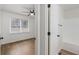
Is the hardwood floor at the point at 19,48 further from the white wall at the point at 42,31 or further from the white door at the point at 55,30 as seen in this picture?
the white door at the point at 55,30

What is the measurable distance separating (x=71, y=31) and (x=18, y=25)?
1.03 meters

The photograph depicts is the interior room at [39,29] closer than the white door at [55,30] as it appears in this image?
Yes

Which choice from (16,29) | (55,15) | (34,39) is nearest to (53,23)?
(55,15)

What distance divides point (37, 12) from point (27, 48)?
69 cm

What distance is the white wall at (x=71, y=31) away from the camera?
1.68 metres

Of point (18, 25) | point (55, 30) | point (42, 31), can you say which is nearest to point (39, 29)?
point (42, 31)

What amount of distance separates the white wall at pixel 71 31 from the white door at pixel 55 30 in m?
0.13

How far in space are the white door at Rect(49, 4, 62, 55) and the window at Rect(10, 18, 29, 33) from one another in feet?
1.58

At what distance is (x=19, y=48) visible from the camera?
5.09ft

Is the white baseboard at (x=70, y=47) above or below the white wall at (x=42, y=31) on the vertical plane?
below

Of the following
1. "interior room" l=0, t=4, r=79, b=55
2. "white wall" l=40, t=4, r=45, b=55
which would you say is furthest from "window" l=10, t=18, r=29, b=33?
"white wall" l=40, t=4, r=45, b=55

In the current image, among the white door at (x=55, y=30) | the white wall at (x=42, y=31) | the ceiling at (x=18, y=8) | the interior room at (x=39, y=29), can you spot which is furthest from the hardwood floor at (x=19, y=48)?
the ceiling at (x=18, y=8)

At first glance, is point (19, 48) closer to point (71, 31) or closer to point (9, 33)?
point (9, 33)

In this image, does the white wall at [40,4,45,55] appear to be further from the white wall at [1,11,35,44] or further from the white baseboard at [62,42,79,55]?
the white baseboard at [62,42,79,55]
